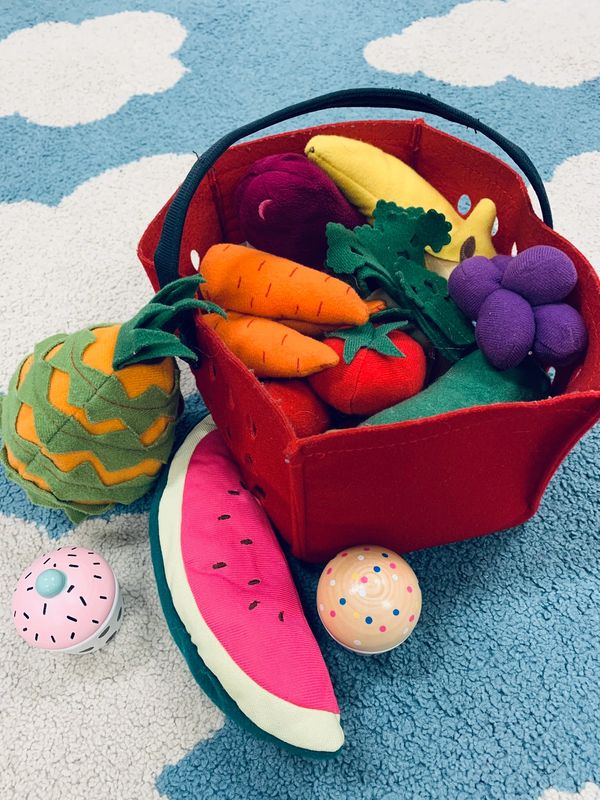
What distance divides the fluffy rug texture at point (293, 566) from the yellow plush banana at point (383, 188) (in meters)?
0.24

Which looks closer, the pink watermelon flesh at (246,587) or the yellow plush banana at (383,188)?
the pink watermelon flesh at (246,587)

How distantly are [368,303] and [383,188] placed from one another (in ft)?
0.40

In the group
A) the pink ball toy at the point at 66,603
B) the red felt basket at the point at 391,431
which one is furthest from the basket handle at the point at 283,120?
the pink ball toy at the point at 66,603

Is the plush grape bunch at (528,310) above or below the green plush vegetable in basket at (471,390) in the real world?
above

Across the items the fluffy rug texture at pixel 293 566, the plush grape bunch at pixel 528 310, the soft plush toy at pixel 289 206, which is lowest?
the fluffy rug texture at pixel 293 566

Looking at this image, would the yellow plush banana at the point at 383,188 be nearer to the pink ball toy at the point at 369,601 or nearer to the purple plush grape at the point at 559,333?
the purple plush grape at the point at 559,333

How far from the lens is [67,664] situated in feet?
1.88

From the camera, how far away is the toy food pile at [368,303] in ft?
1.71

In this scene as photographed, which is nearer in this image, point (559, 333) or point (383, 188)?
point (559, 333)

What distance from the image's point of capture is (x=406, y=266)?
57cm

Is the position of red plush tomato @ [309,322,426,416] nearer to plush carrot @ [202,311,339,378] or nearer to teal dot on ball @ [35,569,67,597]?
plush carrot @ [202,311,339,378]

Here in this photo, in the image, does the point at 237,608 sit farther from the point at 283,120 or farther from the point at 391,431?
the point at 283,120

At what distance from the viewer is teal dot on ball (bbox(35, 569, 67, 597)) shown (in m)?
0.51

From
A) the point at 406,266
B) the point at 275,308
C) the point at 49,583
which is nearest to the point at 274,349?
the point at 275,308
